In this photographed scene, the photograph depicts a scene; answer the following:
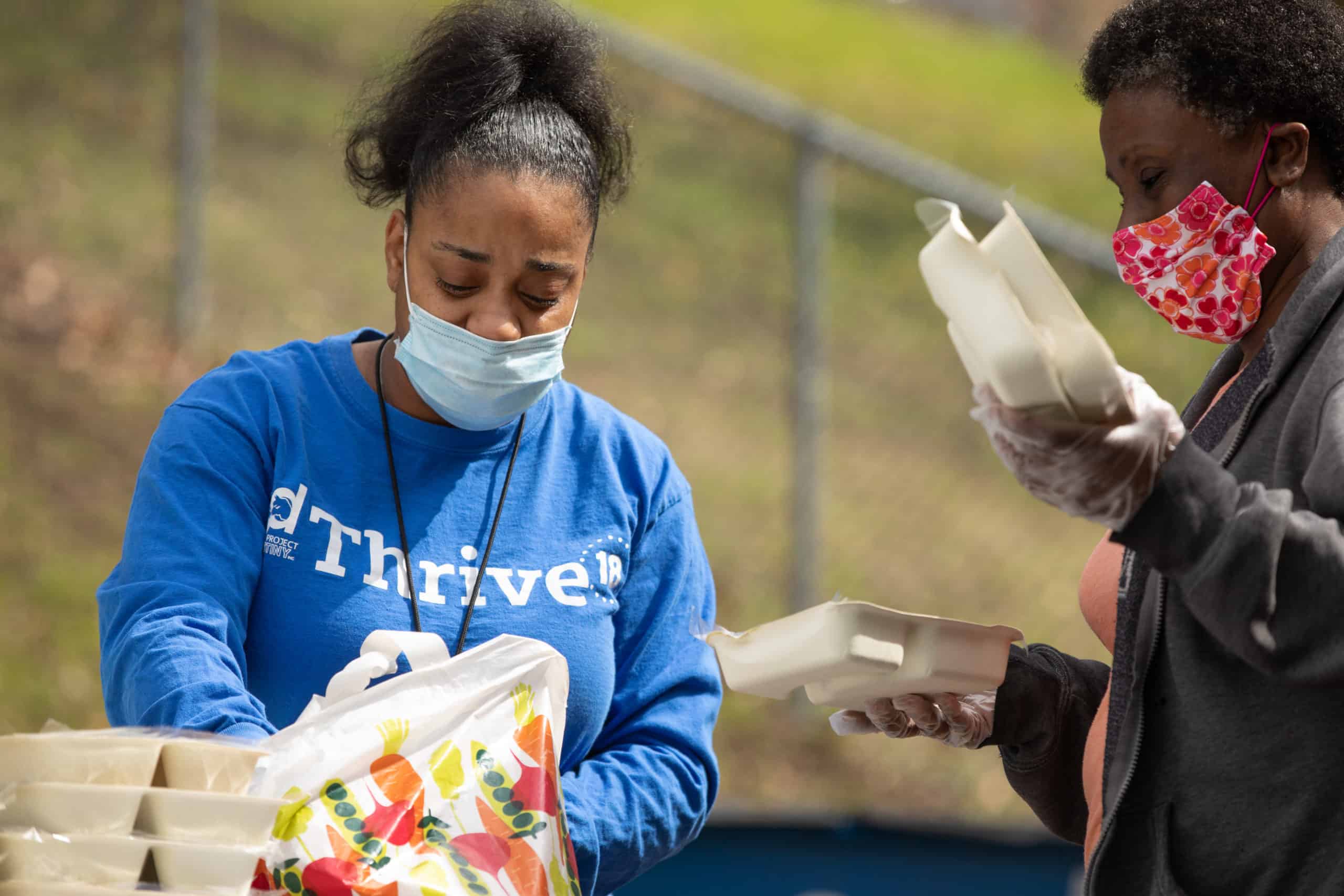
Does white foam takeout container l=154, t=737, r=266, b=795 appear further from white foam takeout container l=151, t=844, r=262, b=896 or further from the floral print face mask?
the floral print face mask

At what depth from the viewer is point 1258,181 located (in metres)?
1.68

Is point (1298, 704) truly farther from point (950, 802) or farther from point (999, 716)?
point (950, 802)

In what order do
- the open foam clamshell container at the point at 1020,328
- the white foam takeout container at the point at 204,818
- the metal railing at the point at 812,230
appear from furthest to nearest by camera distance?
the metal railing at the point at 812,230 → the white foam takeout container at the point at 204,818 → the open foam clamshell container at the point at 1020,328

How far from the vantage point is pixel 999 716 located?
194cm

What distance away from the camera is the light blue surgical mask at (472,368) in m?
2.05

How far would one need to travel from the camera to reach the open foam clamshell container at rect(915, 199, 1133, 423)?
1.32 m

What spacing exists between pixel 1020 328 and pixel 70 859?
1.11 metres

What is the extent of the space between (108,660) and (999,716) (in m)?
1.26

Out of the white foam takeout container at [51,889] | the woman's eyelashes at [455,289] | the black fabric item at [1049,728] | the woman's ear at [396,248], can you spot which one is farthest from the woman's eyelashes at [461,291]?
the white foam takeout container at [51,889]

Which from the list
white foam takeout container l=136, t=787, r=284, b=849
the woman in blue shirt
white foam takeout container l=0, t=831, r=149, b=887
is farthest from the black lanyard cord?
white foam takeout container l=0, t=831, r=149, b=887

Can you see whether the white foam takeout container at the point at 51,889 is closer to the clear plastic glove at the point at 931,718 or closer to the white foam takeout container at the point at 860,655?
the white foam takeout container at the point at 860,655

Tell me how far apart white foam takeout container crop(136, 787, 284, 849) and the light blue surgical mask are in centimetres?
77

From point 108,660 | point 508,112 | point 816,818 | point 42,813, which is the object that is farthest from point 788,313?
point 42,813

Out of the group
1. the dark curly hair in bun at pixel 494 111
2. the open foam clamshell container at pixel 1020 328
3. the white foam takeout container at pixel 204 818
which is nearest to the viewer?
the open foam clamshell container at pixel 1020 328
